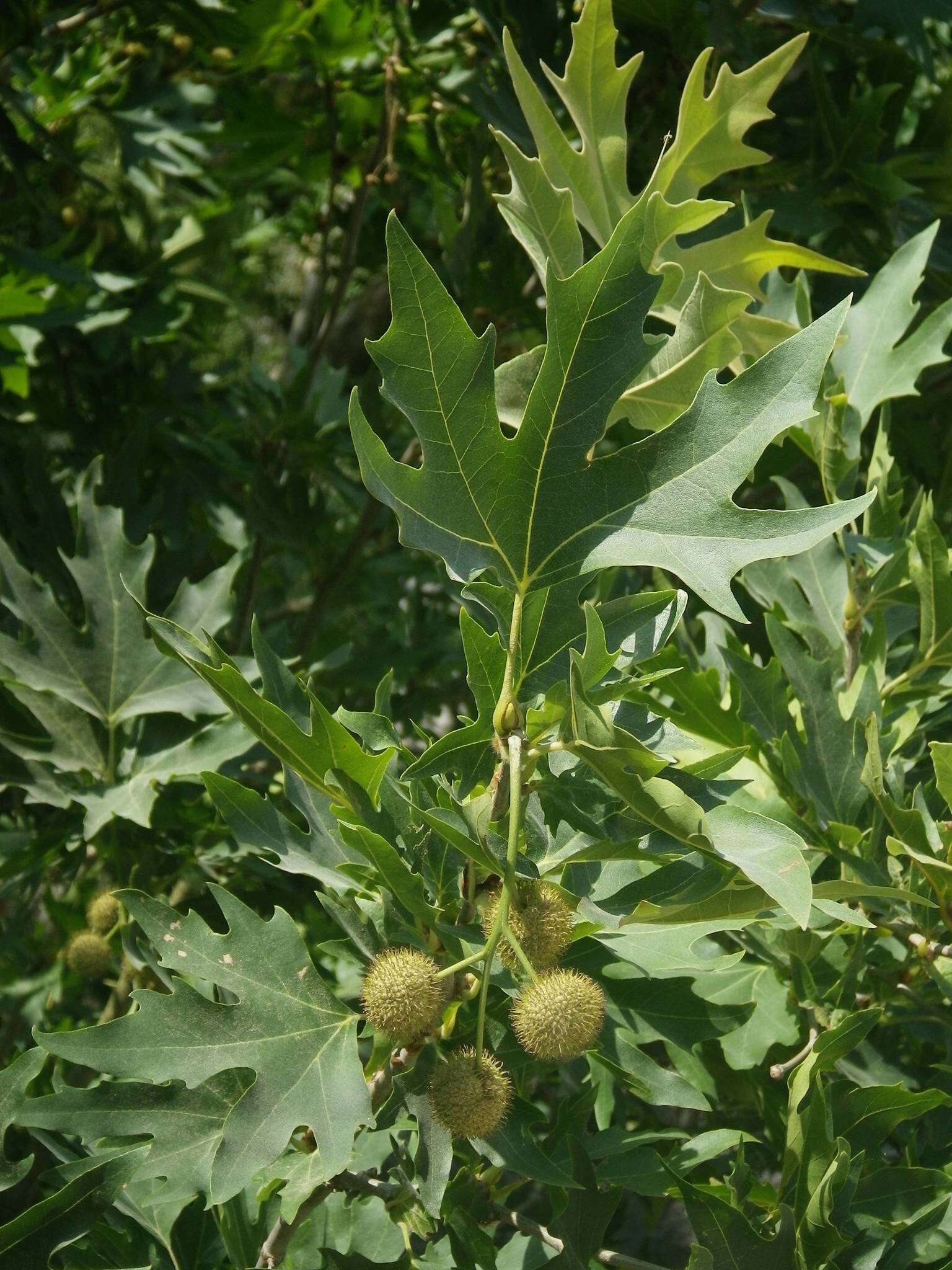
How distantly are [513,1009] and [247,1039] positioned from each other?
241 millimetres

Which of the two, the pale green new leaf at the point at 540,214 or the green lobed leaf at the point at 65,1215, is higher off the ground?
the pale green new leaf at the point at 540,214

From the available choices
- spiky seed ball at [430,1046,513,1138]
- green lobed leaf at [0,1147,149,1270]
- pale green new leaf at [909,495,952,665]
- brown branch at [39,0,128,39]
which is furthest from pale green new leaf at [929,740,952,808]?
brown branch at [39,0,128,39]

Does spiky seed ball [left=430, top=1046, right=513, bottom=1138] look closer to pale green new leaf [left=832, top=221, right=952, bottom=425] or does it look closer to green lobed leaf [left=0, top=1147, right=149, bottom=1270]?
green lobed leaf [left=0, top=1147, right=149, bottom=1270]

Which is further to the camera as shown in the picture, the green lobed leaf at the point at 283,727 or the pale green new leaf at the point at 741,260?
the pale green new leaf at the point at 741,260

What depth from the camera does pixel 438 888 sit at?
1.17 metres

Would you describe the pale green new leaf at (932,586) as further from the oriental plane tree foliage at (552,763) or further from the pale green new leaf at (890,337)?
the pale green new leaf at (890,337)

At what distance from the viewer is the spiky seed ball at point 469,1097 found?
3.39 feet

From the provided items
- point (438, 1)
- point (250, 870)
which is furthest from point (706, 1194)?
point (438, 1)

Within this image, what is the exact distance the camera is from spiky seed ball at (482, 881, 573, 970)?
105 centimetres

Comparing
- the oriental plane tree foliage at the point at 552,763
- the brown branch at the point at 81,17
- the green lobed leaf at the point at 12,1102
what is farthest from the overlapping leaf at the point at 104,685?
the brown branch at the point at 81,17

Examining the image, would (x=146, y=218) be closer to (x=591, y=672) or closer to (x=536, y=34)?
(x=536, y=34)

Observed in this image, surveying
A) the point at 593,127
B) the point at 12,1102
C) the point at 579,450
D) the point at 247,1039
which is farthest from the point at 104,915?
the point at 593,127

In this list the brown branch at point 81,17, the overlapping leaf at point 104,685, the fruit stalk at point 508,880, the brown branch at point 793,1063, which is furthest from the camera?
the brown branch at point 81,17

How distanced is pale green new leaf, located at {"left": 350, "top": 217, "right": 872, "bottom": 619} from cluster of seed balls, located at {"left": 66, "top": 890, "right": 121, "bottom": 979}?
3.43ft
